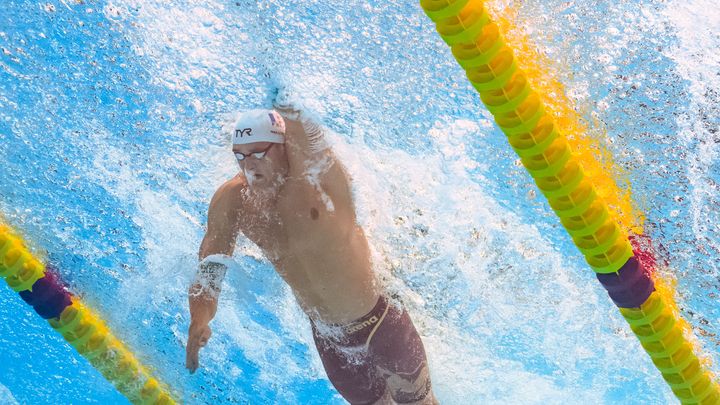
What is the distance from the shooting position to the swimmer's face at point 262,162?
8.86ft

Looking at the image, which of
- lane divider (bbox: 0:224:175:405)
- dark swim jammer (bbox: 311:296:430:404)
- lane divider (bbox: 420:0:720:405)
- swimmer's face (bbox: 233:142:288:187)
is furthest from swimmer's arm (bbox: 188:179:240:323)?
lane divider (bbox: 420:0:720:405)

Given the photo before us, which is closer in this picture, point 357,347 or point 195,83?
point 357,347

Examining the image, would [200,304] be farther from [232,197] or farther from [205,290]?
[232,197]

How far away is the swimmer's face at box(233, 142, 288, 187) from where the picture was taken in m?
2.70

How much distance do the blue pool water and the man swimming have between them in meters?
0.27

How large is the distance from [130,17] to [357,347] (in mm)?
2443

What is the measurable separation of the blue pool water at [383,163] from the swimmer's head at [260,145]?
0.45 metres

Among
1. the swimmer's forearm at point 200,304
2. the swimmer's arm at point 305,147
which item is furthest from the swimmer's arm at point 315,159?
the swimmer's forearm at point 200,304

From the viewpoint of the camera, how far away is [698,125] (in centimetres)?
341

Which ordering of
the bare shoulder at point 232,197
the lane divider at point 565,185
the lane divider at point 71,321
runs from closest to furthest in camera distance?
the lane divider at point 565,185 → the bare shoulder at point 232,197 → the lane divider at point 71,321

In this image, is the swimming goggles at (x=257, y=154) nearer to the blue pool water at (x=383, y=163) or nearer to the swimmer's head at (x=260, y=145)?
the swimmer's head at (x=260, y=145)

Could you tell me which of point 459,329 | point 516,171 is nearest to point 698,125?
point 516,171

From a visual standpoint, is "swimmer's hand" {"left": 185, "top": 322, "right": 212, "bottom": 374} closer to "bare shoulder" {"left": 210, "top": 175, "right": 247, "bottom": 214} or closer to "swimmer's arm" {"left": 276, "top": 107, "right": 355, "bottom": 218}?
"bare shoulder" {"left": 210, "top": 175, "right": 247, "bottom": 214}

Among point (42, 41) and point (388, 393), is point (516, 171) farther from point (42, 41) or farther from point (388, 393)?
point (42, 41)
